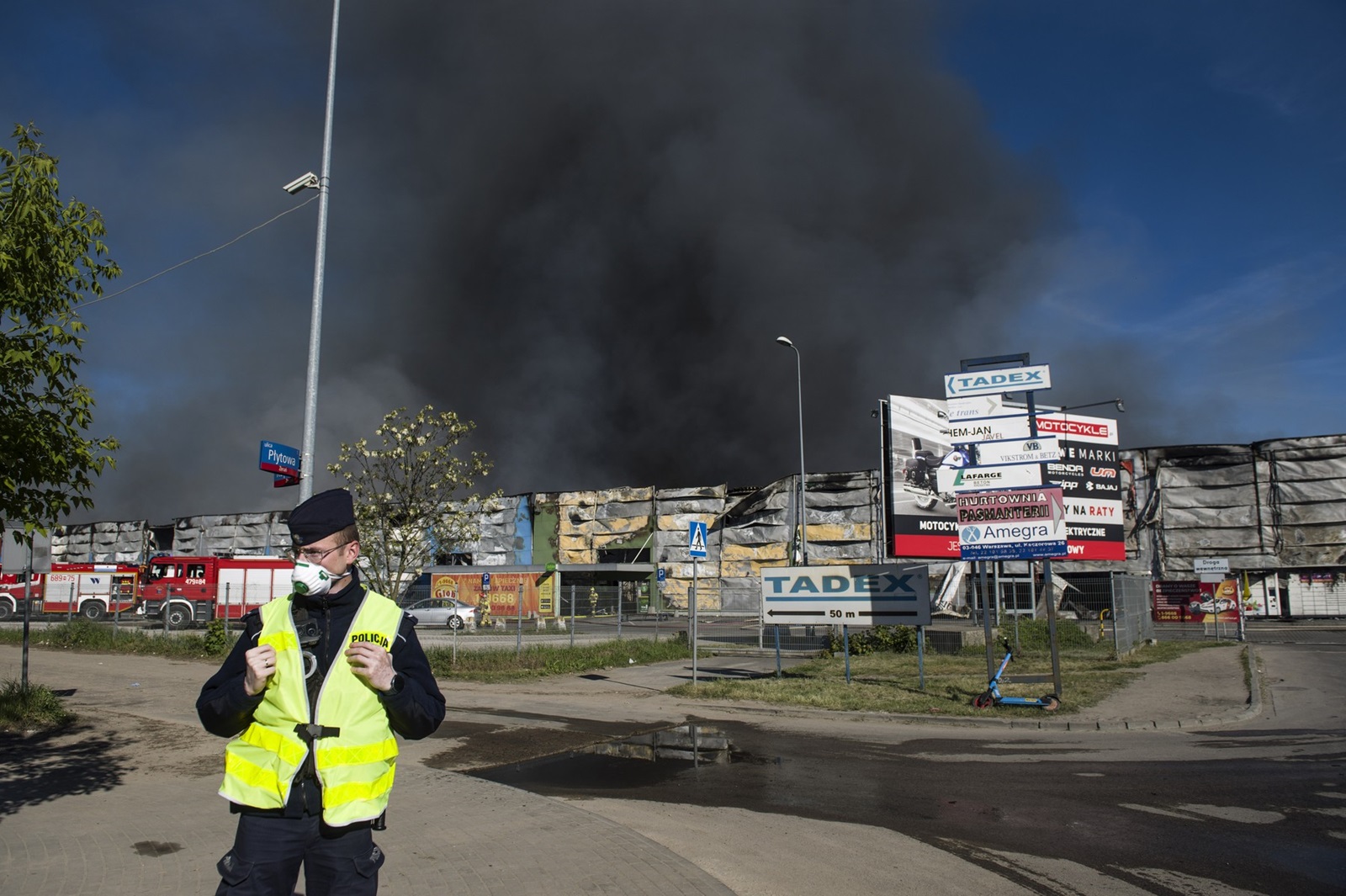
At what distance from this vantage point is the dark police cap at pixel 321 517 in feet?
9.92

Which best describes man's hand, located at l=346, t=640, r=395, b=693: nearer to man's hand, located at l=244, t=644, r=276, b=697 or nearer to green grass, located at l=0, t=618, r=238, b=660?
man's hand, located at l=244, t=644, r=276, b=697

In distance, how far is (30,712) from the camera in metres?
10.6

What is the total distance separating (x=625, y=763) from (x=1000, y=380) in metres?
8.73

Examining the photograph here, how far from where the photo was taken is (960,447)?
1725cm

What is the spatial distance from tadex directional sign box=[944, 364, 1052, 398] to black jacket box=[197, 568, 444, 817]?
1252 cm

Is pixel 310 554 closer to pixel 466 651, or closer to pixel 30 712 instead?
pixel 30 712

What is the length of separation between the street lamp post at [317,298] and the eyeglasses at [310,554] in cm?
673

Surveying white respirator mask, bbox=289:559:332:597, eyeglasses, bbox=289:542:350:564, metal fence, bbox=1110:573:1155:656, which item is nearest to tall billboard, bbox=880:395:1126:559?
metal fence, bbox=1110:573:1155:656

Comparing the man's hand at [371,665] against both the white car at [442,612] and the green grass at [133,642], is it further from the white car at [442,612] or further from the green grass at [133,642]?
the white car at [442,612]

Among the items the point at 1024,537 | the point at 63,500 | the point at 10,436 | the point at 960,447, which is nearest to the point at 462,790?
the point at 63,500

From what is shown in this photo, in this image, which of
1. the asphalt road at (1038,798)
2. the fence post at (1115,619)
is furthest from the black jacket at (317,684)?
the fence post at (1115,619)

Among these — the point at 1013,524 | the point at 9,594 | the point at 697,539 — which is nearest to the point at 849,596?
the point at 697,539

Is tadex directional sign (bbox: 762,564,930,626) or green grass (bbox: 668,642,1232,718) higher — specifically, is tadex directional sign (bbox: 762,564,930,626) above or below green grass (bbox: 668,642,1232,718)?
above

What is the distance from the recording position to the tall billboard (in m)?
26.0
